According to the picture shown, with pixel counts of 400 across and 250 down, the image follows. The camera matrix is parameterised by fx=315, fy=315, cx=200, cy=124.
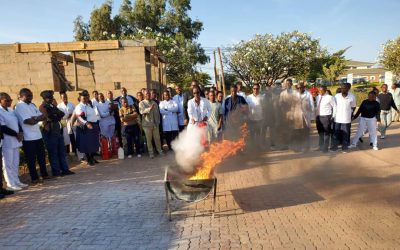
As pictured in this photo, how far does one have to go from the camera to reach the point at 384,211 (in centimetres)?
483

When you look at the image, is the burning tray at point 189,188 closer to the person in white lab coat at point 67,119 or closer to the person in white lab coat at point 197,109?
the person in white lab coat at point 197,109

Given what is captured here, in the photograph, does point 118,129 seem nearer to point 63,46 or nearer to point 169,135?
point 169,135

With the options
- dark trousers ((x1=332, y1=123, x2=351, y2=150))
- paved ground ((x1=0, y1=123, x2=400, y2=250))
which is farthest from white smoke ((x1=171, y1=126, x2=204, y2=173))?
dark trousers ((x1=332, y1=123, x2=351, y2=150))

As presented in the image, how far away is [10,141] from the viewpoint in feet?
22.1

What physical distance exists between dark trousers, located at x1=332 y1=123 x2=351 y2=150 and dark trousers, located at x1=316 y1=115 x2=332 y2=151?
0.20 meters

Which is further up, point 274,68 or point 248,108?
point 274,68

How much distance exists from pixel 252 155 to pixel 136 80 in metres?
6.57

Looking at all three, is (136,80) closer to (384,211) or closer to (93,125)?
(93,125)

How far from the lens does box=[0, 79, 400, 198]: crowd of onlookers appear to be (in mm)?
7082

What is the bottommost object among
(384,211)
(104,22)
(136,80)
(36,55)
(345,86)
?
(384,211)

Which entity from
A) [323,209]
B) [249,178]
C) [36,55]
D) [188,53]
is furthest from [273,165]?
[188,53]

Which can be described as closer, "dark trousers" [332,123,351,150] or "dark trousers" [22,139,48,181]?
"dark trousers" [22,139,48,181]

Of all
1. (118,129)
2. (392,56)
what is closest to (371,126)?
(118,129)

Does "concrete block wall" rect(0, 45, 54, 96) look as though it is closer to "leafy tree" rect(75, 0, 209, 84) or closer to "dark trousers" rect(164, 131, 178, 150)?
"dark trousers" rect(164, 131, 178, 150)
